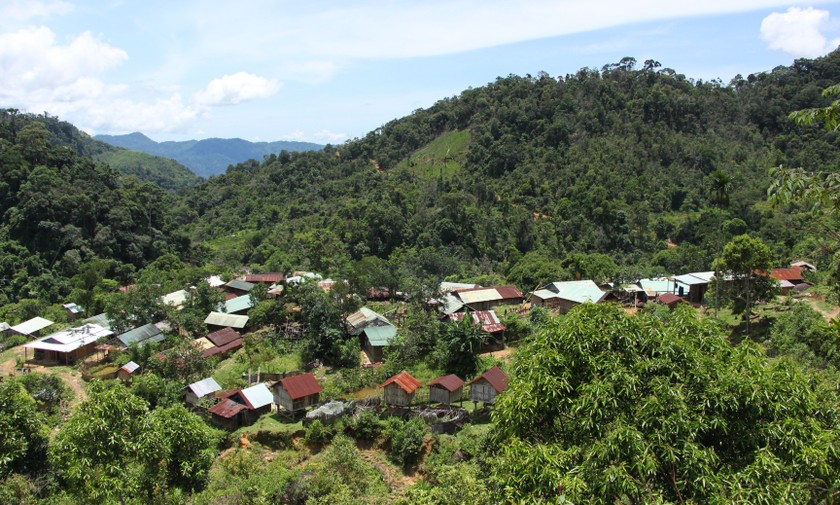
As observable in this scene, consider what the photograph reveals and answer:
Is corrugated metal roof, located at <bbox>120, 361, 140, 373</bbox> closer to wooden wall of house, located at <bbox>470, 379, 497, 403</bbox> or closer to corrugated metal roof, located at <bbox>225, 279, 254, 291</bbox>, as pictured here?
corrugated metal roof, located at <bbox>225, 279, 254, 291</bbox>

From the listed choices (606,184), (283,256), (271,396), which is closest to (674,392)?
(271,396)

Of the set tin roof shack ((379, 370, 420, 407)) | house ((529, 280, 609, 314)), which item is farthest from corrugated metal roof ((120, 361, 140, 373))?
house ((529, 280, 609, 314))

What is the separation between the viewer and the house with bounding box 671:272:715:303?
105ft

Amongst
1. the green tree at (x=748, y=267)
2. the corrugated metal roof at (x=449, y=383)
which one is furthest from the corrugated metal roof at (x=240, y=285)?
the green tree at (x=748, y=267)

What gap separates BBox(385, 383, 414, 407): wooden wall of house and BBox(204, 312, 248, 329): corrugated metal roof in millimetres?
13648

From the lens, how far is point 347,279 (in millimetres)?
33312

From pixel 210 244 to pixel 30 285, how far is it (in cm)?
2147

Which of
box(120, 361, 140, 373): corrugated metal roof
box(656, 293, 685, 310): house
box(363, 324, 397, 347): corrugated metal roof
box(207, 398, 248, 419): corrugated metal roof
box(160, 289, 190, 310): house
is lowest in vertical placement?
box(656, 293, 685, 310): house

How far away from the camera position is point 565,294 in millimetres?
32938

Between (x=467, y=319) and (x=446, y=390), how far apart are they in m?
4.92

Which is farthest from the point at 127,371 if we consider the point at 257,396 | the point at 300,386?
the point at 300,386

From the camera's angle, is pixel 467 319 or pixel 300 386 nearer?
pixel 300 386

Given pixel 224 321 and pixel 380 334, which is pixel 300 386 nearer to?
pixel 380 334

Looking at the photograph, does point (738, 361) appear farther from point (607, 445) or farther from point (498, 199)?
point (498, 199)
